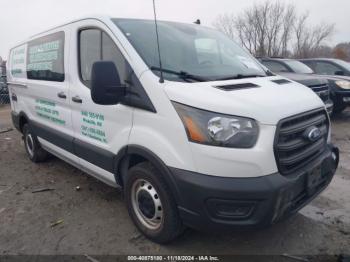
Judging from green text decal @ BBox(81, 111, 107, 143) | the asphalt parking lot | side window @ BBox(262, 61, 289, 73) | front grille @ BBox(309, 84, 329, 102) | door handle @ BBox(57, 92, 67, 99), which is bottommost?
the asphalt parking lot

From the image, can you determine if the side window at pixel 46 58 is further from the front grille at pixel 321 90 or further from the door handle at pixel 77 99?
the front grille at pixel 321 90

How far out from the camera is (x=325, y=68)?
370 inches

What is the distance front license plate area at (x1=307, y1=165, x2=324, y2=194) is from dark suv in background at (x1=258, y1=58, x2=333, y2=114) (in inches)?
178

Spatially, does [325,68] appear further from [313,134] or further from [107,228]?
[107,228]

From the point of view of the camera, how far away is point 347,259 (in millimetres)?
2602

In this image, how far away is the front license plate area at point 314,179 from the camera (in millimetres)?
2557

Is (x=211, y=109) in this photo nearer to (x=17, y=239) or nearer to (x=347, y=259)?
(x=347, y=259)

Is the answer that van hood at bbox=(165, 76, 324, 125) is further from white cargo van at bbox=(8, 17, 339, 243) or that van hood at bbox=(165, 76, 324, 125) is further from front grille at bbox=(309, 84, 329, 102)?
front grille at bbox=(309, 84, 329, 102)

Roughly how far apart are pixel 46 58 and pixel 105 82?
212cm

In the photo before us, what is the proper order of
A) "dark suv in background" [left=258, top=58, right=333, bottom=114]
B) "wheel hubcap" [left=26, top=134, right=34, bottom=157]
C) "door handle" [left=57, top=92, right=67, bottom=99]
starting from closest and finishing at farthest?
"door handle" [left=57, top=92, right=67, bottom=99]
"wheel hubcap" [left=26, top=134, right=34, bottom=157]
"dark suv in background" [left=258, top=58, right=333, bottom=114]

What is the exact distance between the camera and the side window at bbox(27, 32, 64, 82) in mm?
3885

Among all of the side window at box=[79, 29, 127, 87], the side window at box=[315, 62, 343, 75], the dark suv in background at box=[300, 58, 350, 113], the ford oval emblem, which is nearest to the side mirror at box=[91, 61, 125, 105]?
the side window at box=[79, 29, 127, 87]

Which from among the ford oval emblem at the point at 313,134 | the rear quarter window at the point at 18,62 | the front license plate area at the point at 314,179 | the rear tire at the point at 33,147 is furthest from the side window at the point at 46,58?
the front license plate area at the point at 314,179

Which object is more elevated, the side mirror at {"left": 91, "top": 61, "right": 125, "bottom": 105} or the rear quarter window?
the rear quarter window
